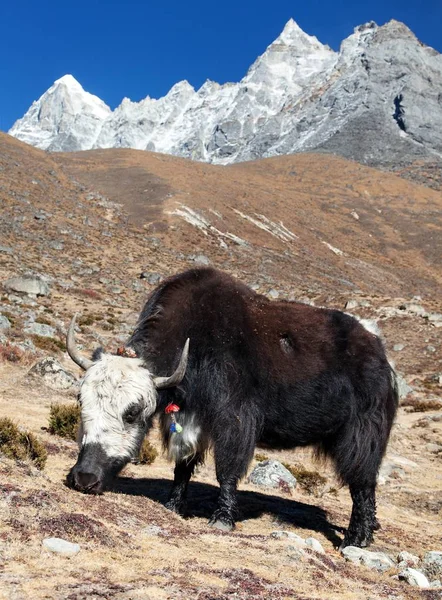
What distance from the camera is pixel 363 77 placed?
19250 centimetres

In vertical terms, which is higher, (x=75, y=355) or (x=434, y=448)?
(x=75, y=355)

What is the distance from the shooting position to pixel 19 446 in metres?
6.45

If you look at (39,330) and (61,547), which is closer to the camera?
(61,547)

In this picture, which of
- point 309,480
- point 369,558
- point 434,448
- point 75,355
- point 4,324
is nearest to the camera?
point 75,355

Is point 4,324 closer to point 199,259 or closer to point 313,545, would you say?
point 313,545

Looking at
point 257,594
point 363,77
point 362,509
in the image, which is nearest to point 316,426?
point 362,509

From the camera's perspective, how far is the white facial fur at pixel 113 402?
207 inches

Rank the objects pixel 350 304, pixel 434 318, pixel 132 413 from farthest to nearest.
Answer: pixel 350 304 < pixel 434 318 < pixel 132 413

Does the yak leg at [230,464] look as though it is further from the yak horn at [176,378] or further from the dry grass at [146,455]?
the dry grass at [146,455]

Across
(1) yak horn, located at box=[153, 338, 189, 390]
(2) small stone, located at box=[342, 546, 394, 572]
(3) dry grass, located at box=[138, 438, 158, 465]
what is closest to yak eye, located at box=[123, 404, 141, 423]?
(1) yak horn, located at box=[153, 338, 189, 390]

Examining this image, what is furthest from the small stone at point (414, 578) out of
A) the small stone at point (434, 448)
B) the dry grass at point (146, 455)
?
the small stone at point (434, 448)

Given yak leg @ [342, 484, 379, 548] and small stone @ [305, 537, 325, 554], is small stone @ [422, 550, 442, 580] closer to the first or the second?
yak leg @ [342, 484, 379, 548]

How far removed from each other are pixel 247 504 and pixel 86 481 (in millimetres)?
3061

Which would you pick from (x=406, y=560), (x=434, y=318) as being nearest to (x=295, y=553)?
(x=406, y=560)
